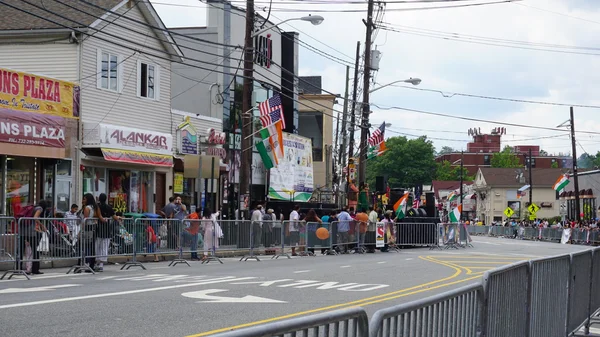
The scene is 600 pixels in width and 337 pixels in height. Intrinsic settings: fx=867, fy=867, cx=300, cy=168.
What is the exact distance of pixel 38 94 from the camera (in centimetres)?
2542

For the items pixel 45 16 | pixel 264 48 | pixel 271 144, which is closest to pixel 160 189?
pixel 271 144

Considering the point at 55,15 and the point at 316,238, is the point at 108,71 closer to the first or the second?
the point at 55,15

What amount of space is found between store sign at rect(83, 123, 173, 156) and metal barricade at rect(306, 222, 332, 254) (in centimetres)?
606

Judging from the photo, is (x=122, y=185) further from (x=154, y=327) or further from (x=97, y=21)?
(x=154, y=327)

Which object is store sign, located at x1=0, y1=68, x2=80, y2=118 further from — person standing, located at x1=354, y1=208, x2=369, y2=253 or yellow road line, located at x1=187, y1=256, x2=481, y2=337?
yellow road line, located at x1=187, y1=256, x2=481, y2=337

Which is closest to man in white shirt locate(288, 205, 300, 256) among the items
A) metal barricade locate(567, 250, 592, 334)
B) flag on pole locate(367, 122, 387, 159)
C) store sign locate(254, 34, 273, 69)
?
flag on pole locate(367, 122, 387, 159)

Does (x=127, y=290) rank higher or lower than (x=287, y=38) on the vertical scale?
lower

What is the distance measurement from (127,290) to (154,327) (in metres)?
4.60

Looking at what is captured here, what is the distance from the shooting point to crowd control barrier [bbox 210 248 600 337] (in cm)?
452

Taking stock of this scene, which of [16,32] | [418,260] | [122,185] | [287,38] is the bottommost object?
[418,260]

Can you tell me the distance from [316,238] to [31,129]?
10750 millimetres

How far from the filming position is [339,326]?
456 centimetres

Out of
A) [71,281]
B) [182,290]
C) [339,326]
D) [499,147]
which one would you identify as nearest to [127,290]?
[182,290]

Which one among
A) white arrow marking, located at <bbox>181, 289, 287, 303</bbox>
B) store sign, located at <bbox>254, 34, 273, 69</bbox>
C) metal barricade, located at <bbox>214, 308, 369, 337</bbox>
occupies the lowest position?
white arrow marking, located at <bbox>181, 289, 287, 303</bbox>
